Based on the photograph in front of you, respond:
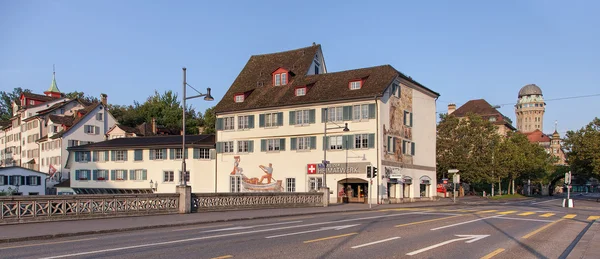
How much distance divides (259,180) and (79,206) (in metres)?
33.1

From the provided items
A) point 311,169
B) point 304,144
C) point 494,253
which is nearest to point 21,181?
point 304,144

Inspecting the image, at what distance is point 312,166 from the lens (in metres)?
50.1

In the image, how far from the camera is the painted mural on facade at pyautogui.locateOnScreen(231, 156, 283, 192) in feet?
173

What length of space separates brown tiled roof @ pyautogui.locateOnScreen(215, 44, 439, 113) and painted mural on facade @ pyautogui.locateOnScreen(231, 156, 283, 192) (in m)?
6.18

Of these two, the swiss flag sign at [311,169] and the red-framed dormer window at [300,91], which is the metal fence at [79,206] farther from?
the red-framed dormer window at [300,91]

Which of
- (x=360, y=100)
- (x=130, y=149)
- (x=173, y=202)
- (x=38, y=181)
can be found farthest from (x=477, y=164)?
(x=38, y=181)

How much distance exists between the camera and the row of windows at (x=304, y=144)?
47375 mm

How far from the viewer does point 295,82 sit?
183ft

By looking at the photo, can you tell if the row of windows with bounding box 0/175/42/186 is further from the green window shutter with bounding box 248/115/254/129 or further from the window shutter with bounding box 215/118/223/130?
the green window shutter with bounding box 248/115/254/129

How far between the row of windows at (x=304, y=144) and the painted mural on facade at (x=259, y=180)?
4.96 ft

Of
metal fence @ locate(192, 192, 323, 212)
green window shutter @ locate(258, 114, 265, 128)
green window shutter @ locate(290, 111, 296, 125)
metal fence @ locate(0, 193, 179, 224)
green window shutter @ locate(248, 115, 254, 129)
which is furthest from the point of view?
green window shutter @ locate(248, 115, 254, 129)

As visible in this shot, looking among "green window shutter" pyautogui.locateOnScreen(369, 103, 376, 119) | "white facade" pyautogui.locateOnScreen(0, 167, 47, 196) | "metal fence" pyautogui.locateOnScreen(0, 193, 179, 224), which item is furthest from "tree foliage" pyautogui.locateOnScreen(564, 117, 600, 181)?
"white facade" pyautogui.locateOnScreen(0, 167, 47, 196)

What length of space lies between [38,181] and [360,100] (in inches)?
1859

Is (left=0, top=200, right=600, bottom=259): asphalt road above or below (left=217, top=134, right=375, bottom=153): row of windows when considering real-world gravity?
below
